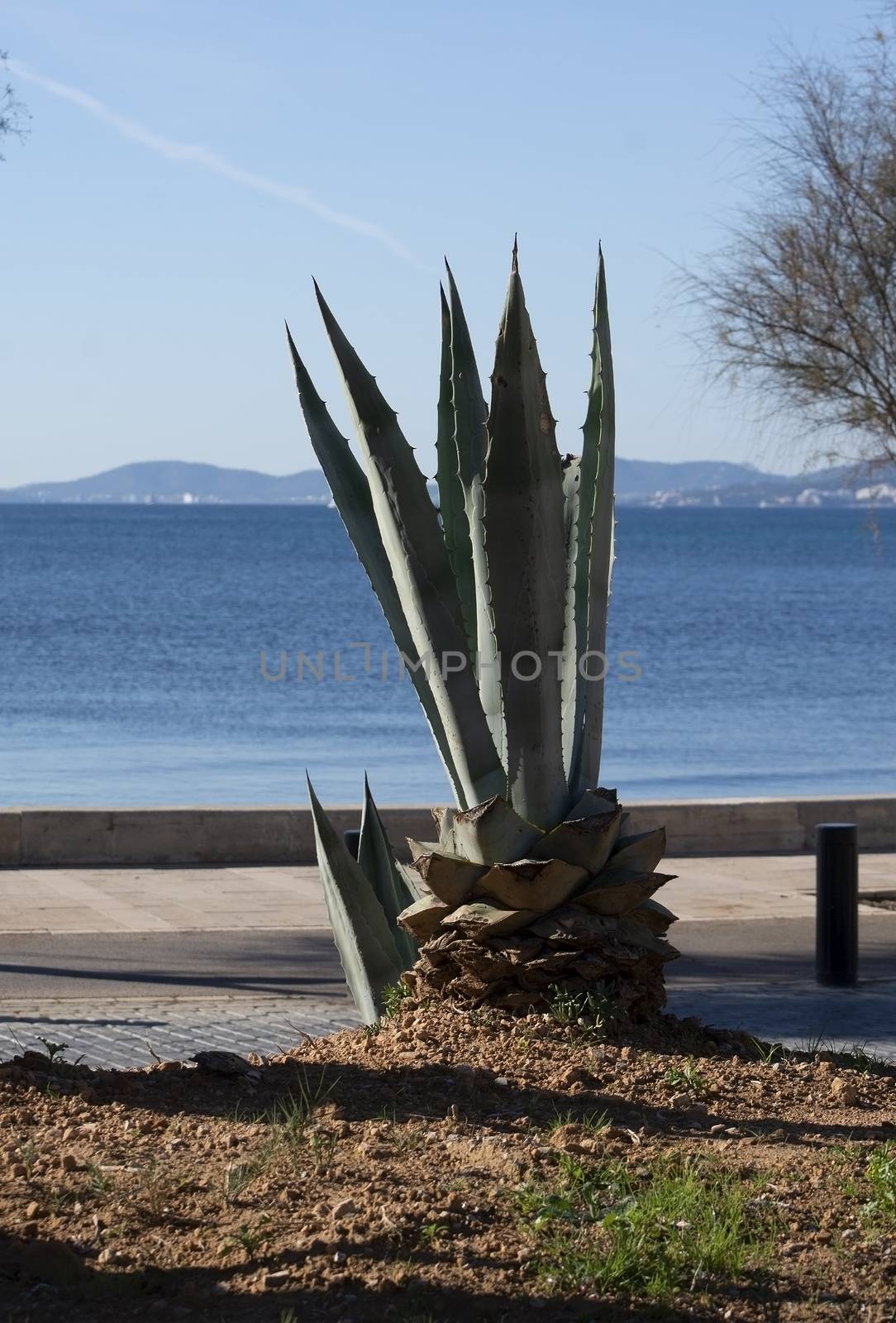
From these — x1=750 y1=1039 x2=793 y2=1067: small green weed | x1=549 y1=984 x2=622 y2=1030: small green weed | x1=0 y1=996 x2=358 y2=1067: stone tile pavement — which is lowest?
x1=0 y1=996 x2=358 y2=1067: stone tile pavement

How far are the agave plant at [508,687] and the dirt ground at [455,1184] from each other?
260 mm

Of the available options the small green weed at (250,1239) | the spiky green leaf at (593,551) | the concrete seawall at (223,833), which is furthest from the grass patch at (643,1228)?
the concrete seawall at (223,833)

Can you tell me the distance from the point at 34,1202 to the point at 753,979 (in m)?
6.12

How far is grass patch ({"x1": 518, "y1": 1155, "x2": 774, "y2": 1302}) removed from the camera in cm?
333

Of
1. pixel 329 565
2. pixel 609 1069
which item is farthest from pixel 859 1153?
pixel 329 565

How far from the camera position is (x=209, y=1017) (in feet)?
26.0

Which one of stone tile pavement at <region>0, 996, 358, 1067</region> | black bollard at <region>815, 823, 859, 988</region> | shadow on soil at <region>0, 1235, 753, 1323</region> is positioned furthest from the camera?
black bollard at <region>815, 823, 859, 988</region>

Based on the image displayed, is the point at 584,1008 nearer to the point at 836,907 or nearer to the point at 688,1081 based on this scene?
the point at 688,1081

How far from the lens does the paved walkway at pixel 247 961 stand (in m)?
7.71

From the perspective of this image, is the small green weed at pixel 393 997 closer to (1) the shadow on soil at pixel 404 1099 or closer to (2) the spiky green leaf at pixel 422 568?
(1) the shadow on soil at pixel 404 1099

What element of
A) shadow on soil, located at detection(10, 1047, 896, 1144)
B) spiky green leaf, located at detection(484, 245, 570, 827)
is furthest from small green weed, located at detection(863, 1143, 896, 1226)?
spiky green leaf, located at detection(484, 245, 570, 827)

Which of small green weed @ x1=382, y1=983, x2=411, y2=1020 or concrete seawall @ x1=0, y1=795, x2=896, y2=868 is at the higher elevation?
small green weed @ x1=382, y1=983, x2=411, y2=1020

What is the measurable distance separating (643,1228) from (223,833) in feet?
31.0

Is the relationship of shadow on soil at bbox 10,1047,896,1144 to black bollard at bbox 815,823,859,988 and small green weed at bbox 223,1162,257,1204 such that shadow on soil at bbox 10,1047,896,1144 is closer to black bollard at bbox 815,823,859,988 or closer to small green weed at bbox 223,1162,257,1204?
small green weed at bbox 223,1162,257,1204
